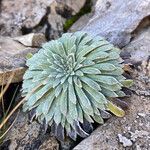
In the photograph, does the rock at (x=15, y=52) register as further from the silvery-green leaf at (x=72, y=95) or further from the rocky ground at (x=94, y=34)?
the silvery-green leaf at (x=72, y=95)

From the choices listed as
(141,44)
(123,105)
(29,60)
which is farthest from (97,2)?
(123,105)

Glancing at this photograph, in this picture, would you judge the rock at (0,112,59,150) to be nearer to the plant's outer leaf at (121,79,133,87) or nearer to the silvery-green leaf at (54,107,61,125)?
the silvery-green leaf at (54,107,61,125)

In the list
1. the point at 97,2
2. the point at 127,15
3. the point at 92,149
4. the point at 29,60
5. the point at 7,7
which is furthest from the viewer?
the point at 7,7

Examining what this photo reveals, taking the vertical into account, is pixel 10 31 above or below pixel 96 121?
below

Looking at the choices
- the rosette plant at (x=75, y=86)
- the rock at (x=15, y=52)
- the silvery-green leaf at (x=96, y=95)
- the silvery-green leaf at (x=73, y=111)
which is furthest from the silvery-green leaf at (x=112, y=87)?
the rock at (x=15, y=52)

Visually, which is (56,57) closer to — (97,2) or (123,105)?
(123,105)

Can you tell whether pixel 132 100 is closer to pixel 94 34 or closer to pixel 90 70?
pixel 90 70
